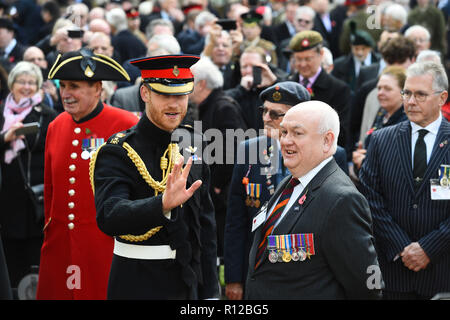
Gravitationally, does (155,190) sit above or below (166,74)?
below

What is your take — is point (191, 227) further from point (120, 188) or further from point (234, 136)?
point (234, 136)

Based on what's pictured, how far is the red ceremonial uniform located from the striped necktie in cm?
146

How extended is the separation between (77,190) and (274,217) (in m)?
1.73

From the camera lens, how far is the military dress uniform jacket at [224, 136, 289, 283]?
5.21 metres

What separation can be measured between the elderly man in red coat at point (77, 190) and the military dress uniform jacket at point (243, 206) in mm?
845

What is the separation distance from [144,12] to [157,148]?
1139 cm

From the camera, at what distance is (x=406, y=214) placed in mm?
5176

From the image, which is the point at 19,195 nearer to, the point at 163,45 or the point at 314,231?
the point at 163,45

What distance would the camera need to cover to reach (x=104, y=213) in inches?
149

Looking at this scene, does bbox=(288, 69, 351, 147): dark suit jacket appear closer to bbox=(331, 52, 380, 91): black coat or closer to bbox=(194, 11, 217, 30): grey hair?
bbox=(331, 52, 380, 91): black coat

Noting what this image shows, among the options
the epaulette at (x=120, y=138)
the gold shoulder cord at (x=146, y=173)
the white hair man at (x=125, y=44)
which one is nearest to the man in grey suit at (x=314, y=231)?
the gold shoulder cord at (x=146, y=173)

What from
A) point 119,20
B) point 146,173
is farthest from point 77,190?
point 119,20
